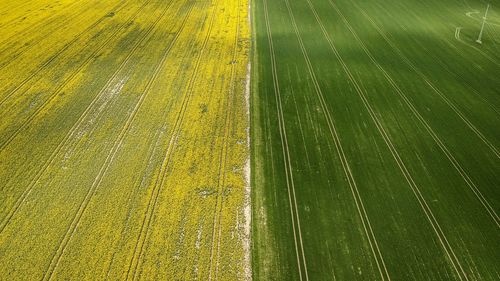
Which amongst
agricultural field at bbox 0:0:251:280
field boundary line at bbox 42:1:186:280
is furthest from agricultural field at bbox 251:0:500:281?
field boundary line at bbox 42:1:186:280

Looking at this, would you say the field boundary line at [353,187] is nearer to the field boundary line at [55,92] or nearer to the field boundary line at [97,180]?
the field boundary line at [97,180]

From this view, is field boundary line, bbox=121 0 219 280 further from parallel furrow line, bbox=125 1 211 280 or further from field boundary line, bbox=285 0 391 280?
field boundary line, bbox=285 0 391 280

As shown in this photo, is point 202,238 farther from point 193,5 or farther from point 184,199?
point 193,5

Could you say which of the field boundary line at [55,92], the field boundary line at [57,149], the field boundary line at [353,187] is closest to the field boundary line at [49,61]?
the field boundary line at [55,92]

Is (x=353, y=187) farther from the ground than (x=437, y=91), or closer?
closer

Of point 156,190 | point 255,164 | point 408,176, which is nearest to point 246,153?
point 255,164

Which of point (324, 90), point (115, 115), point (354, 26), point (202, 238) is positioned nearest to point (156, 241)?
point (202, 238)

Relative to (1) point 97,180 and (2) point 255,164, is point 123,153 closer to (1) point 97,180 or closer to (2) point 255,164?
(1) point 97,180
